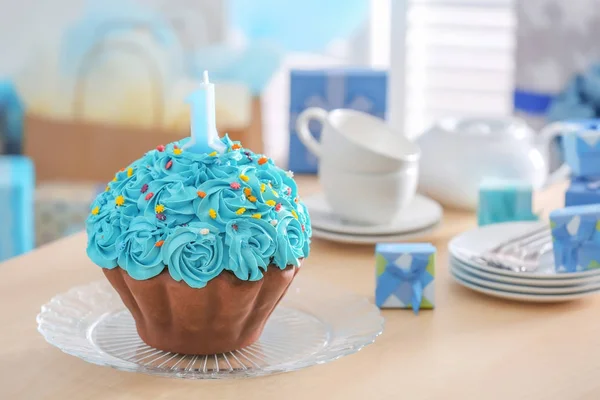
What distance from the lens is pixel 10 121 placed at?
10.9 ft

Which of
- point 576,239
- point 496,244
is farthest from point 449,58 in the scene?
point 576,239

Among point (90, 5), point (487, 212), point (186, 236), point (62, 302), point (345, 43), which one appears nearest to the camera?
point (186, 236)

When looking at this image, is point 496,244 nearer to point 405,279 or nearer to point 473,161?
point 405,279

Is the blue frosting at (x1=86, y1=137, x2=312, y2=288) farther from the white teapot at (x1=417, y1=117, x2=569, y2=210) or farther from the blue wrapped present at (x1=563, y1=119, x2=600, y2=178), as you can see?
the white teapot at (x1=417, y1=117, x2=569, y2=210)

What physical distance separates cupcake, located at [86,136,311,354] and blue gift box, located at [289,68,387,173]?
93cm

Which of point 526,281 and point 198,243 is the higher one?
point 198,243

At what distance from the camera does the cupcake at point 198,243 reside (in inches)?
37.3

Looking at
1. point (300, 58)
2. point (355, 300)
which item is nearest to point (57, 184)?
point (300, 58)

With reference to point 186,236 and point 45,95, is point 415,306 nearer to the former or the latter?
point 186,236

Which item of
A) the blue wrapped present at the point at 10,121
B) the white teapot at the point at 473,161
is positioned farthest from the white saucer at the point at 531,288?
the blue wrapped present at the point at 10,121

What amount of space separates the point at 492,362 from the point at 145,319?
1.22 ft

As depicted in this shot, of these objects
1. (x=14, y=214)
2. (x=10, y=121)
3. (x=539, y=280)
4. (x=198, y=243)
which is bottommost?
(x=14, y=214)

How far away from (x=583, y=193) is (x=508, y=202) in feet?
0.41

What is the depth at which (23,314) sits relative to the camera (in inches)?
45.5
